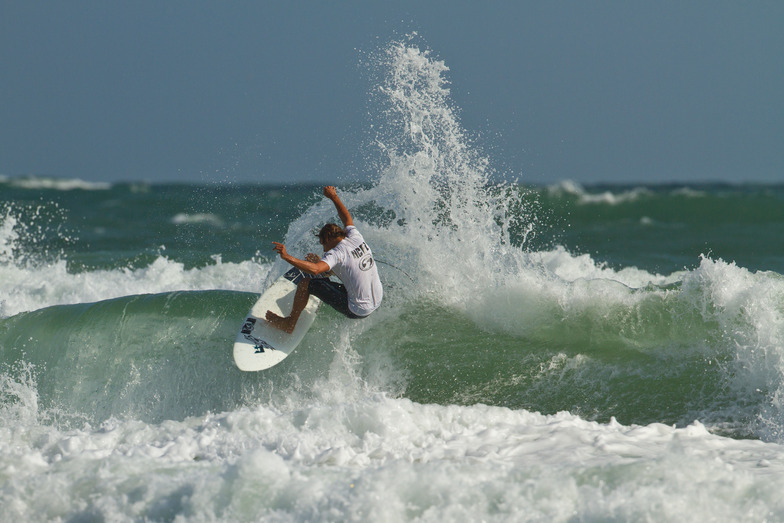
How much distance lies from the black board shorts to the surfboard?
218 millimetres

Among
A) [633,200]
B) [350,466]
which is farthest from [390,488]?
[633,200]

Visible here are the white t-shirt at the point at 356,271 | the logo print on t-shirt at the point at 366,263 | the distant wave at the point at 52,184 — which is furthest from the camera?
the distant wave at the point at 52,184

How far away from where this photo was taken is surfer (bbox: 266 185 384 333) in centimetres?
665

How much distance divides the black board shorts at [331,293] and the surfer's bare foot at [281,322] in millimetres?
403

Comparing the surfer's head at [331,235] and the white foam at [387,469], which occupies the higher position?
the surfer's head at [331,235]

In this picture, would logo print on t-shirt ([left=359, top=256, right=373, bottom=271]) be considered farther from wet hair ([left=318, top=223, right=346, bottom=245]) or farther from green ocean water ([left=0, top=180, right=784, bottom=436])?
green ocean water ([left=0, top=180, right=784, bottom=436])

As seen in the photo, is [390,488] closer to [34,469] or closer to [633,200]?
[34,469]

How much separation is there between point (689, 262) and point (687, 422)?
35.3 ft

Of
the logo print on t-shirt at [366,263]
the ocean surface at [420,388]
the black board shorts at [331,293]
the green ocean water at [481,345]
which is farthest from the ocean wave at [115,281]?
the logo print on t-shirt at [366,263]

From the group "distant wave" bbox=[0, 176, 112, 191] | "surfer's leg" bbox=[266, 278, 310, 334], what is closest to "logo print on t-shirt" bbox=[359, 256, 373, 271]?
"surfer's leg" bbox=[266, 278, 310, 334]

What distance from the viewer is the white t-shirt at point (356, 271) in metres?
6.64

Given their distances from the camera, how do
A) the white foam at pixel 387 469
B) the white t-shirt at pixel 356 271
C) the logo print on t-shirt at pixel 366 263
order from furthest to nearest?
the logo print on t-shirt at pixel 366 263
the white t-shirt at pixel 356 271
the white foam at pixel 387 469

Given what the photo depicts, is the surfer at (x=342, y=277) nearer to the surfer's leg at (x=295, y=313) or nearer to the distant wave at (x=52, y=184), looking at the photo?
the surfer's leg at (x=295, y=313)

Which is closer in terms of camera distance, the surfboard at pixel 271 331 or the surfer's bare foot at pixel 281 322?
the surfboard at pixel 271 331
